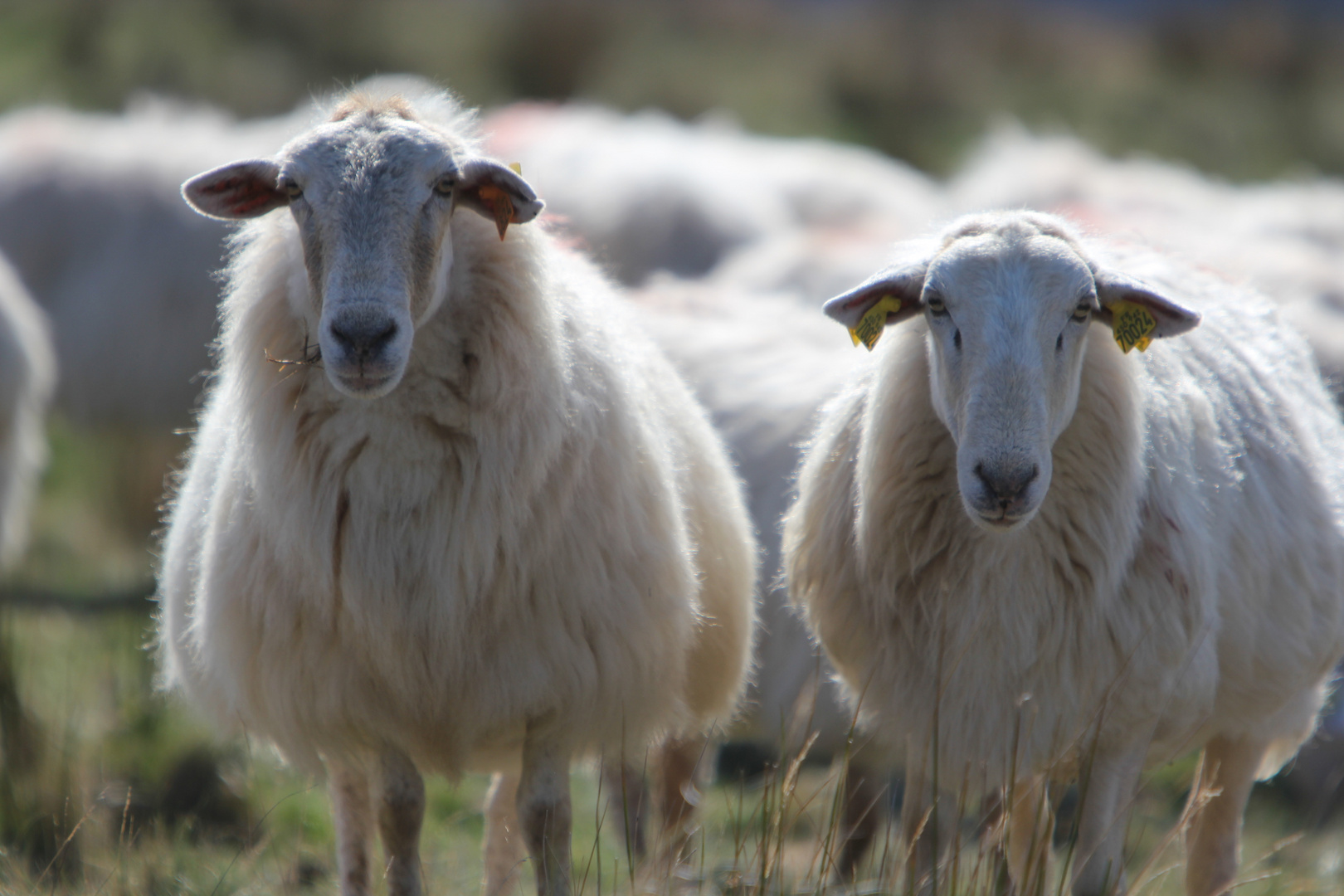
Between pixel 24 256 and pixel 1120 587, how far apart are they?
610 cm

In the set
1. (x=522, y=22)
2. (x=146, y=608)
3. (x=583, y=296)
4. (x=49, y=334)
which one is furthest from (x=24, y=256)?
(x=522, y=22)

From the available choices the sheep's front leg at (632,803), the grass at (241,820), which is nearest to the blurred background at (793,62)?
the grass at (241,820)

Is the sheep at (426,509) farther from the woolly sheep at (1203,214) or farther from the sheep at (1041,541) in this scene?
the woolly sheep at (1203,214)

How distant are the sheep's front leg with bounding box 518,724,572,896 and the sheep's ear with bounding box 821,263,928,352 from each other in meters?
→ 1.10

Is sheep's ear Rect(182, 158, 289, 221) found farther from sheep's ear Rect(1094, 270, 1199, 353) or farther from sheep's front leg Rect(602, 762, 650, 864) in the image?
sheep's front leg Rect(602, 762, 650, 864)

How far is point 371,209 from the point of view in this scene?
8.68 ft

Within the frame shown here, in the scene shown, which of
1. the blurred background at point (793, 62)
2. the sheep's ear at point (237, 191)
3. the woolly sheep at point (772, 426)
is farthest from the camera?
the blurred background at point (793, 62)

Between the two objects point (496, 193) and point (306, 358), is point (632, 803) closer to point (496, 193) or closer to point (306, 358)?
point (306, 358)

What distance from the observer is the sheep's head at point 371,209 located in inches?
101

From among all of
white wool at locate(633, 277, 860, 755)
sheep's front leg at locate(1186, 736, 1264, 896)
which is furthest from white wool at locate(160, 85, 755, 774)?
sheep's front leg at locate(1186, 736, 1264, 896)

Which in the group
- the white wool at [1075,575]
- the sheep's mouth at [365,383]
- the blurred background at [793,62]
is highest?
the blurred background at [793,62]

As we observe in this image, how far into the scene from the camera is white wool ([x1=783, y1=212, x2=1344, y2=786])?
2.89 meters

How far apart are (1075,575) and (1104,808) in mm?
495

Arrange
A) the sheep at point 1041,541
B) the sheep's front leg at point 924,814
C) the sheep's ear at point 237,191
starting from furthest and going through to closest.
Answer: the sheep's front leg at point 924,814 < the sheep's ear at point 237,191 < the sheep at point 1041,541
